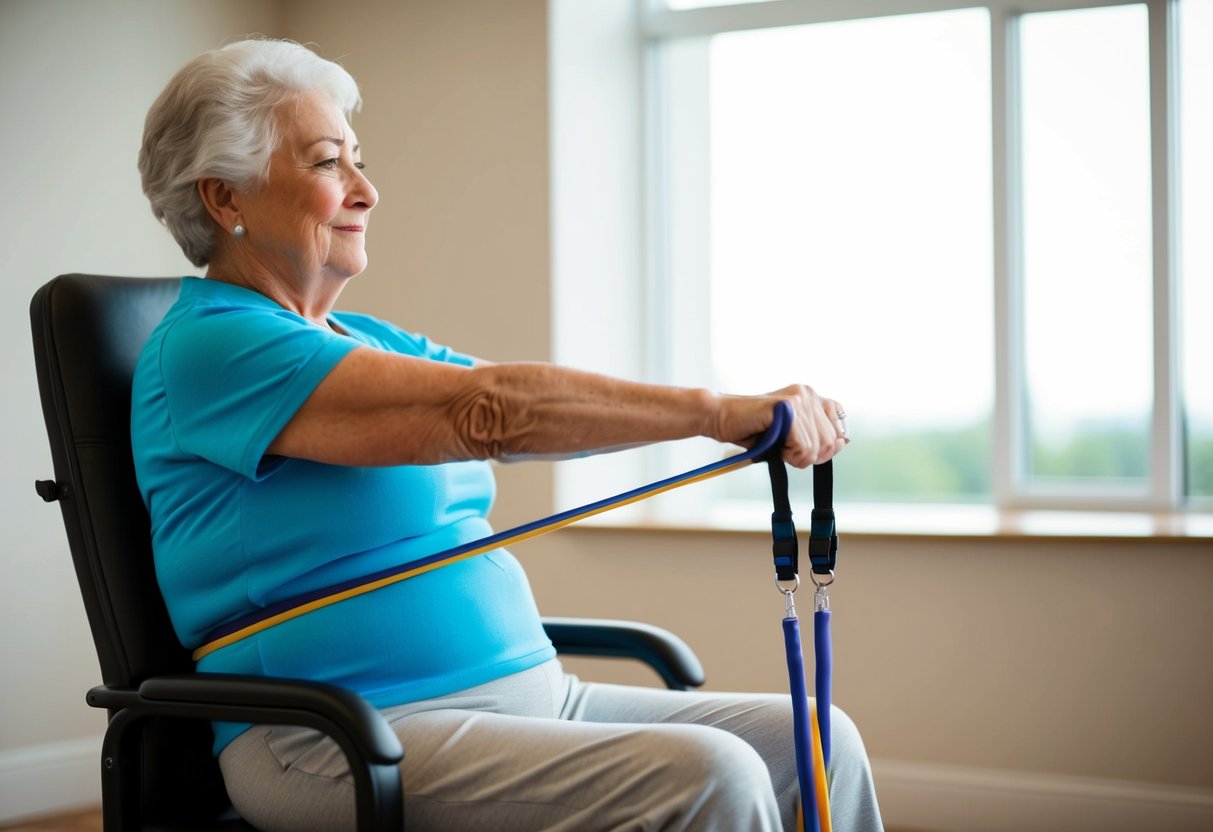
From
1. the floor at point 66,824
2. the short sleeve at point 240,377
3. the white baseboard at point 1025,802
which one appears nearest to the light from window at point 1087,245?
the white baseboard at point 1025,802

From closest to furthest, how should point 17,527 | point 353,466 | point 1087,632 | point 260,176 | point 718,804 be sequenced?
1. point 718,804
2. point 353,466
3. point 260,176
4. point 1087,632
5. point 17,527

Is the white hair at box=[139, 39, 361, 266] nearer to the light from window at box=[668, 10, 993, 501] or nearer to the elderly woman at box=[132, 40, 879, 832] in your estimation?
the elderly woman at box=[132, 40, 879, 832]

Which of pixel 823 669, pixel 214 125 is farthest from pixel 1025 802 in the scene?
pixel 214 125

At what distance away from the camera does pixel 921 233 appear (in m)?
2.97

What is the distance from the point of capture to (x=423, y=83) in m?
3.00

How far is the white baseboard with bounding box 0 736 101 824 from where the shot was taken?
8.66ft

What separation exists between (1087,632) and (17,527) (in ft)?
7.47

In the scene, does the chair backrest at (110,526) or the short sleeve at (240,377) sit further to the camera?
the chair backrest at (110,526)

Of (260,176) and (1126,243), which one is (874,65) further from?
(260,176)

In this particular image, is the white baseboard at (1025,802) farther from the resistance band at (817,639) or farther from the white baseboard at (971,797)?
the resistance band at (817,639)

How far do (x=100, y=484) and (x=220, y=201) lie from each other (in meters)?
0.36

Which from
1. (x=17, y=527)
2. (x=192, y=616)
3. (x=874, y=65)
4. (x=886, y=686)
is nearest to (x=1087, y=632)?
(x=886, y=686)

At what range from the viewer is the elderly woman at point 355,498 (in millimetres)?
1190

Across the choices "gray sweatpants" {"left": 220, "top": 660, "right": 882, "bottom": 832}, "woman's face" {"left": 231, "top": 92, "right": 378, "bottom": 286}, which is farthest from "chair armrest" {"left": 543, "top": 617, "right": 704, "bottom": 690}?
"woman's face" {"left": 231, "top": 92, "right": 378, "bottom": 286}
